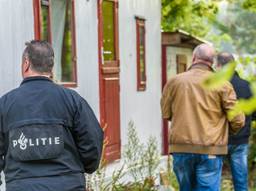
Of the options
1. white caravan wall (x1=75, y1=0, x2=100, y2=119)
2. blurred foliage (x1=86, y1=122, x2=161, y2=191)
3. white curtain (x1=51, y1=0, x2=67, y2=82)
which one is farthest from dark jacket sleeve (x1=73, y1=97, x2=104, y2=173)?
white caravan wall (x1=75, y1=0, x2=100, y2=119)

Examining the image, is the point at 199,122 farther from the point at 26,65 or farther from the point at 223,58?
the point at 26,65

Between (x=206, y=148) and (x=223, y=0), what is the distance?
11370 mm

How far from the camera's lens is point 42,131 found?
3842 millimetres

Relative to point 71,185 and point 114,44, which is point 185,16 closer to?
point 114,44

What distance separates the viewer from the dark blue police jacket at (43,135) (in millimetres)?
3838

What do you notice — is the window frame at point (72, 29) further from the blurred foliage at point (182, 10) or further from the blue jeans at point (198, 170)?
the blurred foliage at point (182, 10)

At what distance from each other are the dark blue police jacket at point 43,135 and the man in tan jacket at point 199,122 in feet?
7.71

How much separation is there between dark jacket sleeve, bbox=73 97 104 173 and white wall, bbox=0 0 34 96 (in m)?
2.36

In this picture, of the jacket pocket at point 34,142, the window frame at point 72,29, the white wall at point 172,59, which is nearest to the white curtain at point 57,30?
the window frame at point 72,29

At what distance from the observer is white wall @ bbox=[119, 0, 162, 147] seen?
1002 cm

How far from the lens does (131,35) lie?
34.1ft

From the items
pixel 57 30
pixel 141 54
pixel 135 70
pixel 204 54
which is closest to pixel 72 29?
pixel 57 30

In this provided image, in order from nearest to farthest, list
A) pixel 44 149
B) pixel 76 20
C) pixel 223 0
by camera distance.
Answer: pixel 44 149 < pixel 76 20 < pixel 223 0

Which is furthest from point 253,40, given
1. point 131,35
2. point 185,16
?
point 131,35
